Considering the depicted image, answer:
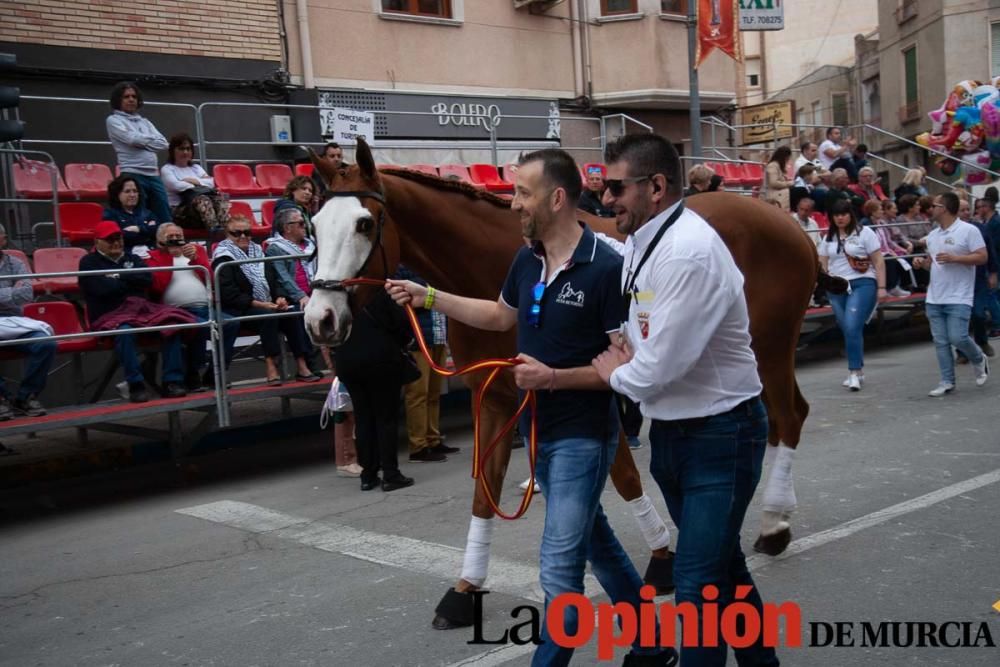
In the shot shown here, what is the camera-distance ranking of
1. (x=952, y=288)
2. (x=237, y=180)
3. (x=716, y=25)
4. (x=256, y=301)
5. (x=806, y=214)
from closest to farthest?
(x=256, y=301), (x=952, y=288), (x=806, y=214), (x=237, y=180), (x=716, y=25)

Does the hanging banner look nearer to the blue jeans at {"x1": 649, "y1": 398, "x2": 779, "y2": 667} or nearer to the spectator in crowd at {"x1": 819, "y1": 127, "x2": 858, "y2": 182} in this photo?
the spectator in crowd at {"x1": 819, "y1": 127, "x2": 858, "y2": 182}

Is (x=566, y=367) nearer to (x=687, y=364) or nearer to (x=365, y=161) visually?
(x=687, y=364)

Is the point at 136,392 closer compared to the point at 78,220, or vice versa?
the point at 136,392

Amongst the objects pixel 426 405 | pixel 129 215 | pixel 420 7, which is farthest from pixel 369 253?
pixel 420 7

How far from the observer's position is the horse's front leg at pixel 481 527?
4809 mm

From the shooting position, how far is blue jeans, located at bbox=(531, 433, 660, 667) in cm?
353

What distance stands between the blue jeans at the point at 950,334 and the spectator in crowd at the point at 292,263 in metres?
6.33

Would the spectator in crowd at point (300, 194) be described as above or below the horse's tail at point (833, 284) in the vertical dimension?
above

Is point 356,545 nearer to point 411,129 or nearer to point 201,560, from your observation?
point 201,560

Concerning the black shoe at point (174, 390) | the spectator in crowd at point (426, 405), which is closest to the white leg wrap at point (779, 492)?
the spectator in crowd at point (426, 405)

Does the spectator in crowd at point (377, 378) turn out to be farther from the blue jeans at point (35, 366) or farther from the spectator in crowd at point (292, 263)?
the blue jeans at point (35, 366)

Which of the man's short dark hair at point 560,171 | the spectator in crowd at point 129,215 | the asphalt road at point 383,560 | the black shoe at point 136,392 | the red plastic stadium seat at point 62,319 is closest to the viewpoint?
the man's short dark hair at point 560,171

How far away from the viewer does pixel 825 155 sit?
19281 mm

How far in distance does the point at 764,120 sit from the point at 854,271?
1441cm
